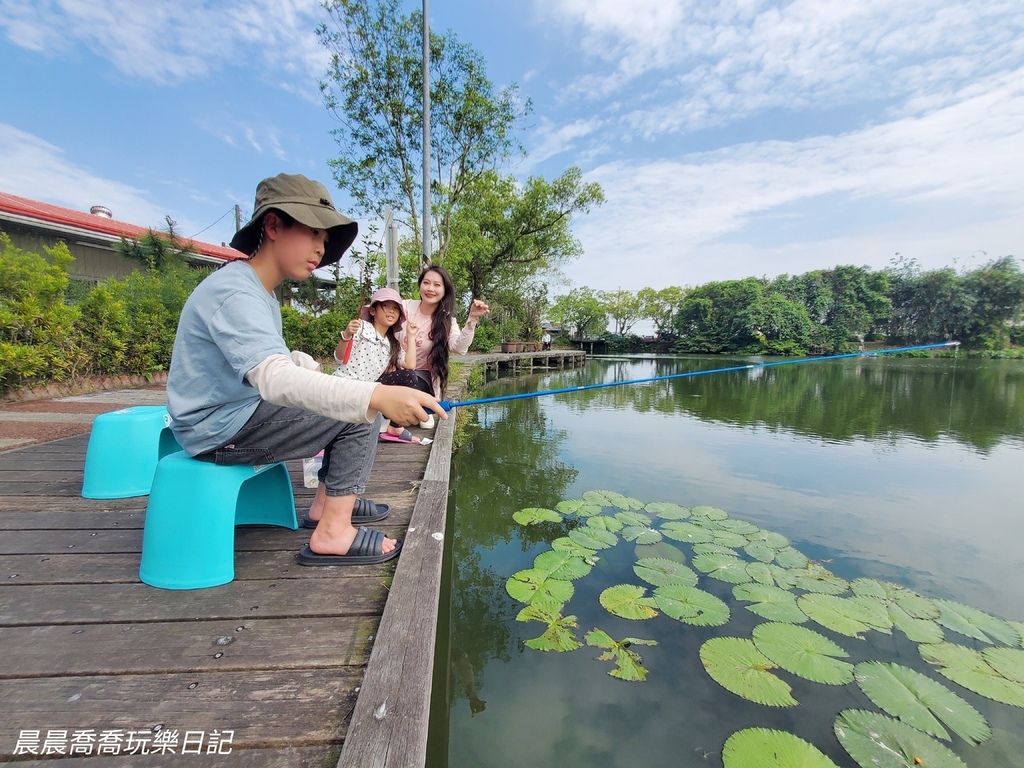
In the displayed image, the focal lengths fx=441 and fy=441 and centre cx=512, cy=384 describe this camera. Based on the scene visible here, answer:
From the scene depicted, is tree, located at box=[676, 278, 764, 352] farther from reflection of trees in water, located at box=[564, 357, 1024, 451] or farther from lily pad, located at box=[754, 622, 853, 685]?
Answer: lily pad, located at box=[754, 622, 853, 685]

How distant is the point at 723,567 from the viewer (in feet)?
9.96

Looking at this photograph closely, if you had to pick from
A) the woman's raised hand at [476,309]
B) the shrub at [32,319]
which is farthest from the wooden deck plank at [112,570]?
the shrub at [32,319]

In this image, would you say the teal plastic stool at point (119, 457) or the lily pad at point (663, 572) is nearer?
the teal plastic stool at point (119, 457)

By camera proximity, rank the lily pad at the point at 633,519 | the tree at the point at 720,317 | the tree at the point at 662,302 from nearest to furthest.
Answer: the lily pad at the point at 633,519
the tree at the point at 720,317
the tree at the point at 662,302

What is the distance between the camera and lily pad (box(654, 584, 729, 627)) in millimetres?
2492

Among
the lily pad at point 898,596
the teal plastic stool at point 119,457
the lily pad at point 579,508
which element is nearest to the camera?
the teal plastic stool at point 119,457

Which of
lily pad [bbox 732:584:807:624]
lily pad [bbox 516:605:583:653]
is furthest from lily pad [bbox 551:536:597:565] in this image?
lily pad [bbox 732:584:807:624]

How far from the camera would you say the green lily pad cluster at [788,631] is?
69.7 inches

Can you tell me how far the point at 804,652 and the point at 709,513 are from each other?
183cm

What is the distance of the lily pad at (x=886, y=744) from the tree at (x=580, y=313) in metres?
38.0

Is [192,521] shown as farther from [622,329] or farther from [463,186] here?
[622,329]

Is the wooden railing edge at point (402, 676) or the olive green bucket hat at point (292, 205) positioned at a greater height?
the olive green bucket hat at point (292, 205)

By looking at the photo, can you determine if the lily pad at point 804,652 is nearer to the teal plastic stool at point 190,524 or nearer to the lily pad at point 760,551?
the lily pad at point 760,551

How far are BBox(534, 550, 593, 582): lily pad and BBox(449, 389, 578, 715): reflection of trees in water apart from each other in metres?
0.28
